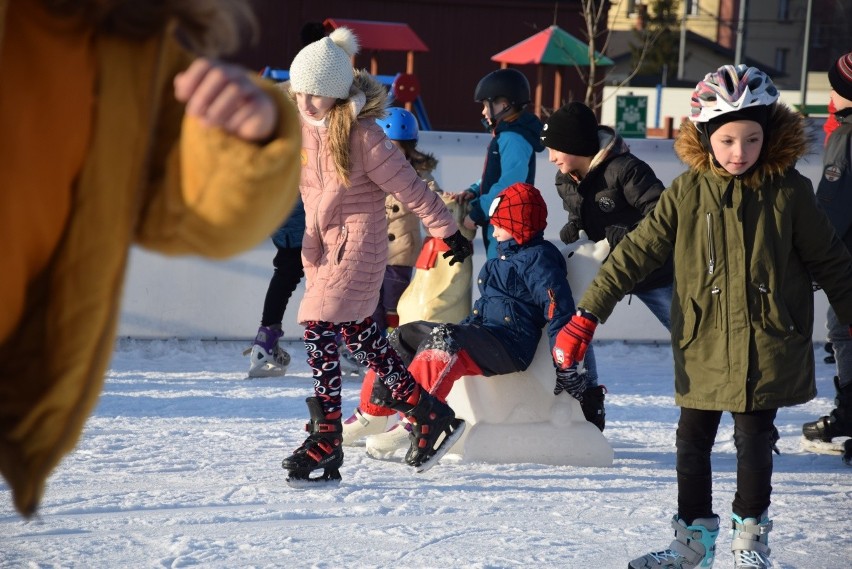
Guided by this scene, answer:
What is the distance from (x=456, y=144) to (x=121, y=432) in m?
3.57

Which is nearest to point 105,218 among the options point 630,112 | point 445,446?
point 445,446

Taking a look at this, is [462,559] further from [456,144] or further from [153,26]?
[456,144]

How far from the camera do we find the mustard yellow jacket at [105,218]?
1.40 m

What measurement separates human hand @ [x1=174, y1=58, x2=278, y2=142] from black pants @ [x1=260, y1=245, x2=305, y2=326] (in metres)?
5.38

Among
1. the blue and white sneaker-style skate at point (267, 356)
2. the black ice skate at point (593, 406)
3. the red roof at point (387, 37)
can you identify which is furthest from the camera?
the red roof at point (387, 37)

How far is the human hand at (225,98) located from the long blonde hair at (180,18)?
68 mm

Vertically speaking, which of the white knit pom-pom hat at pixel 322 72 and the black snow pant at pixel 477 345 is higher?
the white knit pom-pom hat at pixel 322 72

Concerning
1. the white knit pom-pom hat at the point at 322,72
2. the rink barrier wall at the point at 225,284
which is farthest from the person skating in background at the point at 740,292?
the rink barrier wall at the point at 225,284

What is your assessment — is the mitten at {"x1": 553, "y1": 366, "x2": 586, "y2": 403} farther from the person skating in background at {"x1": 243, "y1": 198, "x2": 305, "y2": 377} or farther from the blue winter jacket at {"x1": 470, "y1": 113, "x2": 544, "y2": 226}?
the person skating in background at {"x1": 243, "y1": 198, "x2": 305, "y2": 377}

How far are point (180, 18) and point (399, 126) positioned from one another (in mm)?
4626

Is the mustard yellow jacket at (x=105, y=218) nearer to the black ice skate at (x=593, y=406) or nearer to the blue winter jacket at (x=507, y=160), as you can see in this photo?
the black ice skate at (x=593, y=406)

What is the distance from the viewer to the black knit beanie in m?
5.05

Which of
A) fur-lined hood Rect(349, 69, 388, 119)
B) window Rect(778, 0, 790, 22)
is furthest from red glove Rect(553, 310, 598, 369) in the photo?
window Rect(778, 0, 790, 22)

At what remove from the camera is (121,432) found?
5188mm
